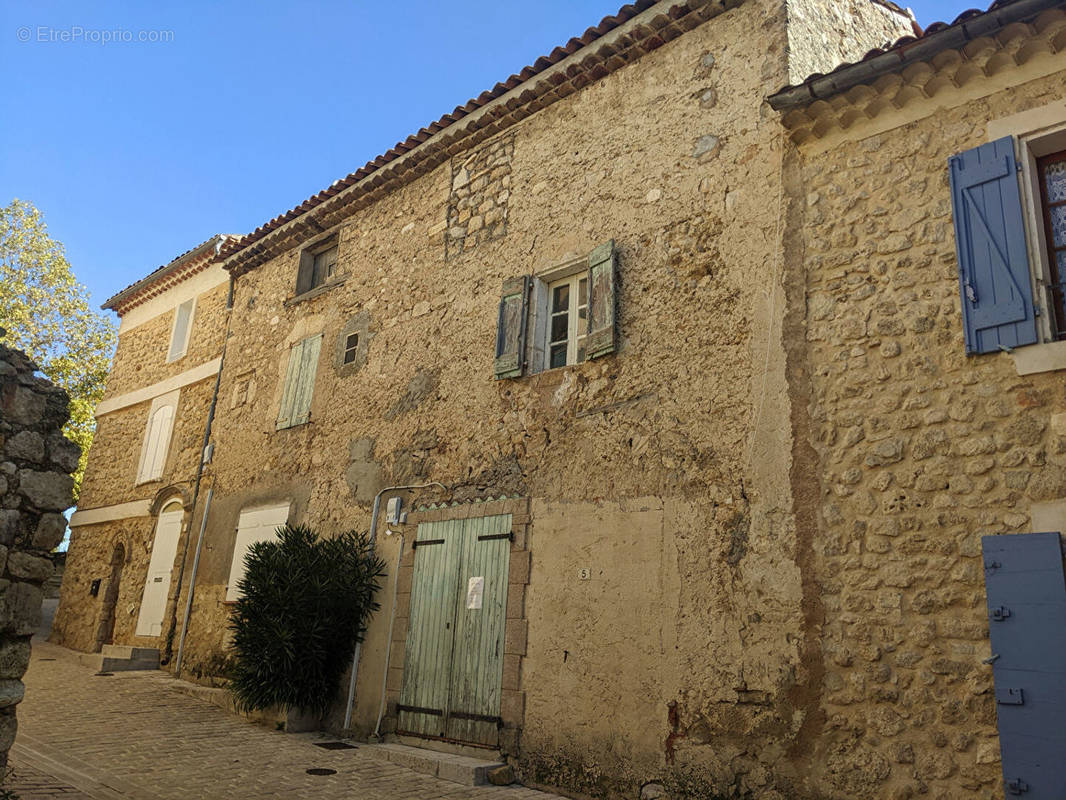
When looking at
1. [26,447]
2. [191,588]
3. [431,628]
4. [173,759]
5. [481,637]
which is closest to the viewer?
[26,447]

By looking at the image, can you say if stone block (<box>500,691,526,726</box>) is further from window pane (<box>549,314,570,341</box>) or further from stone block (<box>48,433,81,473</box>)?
Answer: stone block (<box>48,433,81,473</box>)

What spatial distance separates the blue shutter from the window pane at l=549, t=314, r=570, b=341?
11.3 ft

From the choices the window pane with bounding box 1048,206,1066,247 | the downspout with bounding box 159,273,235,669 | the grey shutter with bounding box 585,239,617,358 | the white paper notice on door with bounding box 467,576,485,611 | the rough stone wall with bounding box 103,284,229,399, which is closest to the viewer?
the window pane with bounding box 1048,206,1066,247

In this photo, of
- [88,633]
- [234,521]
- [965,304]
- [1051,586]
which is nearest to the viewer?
[1051,586]

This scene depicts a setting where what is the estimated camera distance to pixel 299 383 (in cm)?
1030

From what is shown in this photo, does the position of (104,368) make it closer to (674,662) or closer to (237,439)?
(237,439)

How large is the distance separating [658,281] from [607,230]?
0.87 m

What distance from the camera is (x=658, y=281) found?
660cm

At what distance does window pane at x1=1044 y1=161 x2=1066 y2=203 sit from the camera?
487cm

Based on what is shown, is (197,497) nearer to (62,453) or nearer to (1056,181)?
(62,453)

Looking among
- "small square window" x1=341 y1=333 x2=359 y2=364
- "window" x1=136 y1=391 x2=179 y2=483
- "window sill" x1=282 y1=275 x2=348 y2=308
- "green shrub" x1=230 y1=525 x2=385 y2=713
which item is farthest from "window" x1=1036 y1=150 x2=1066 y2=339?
"window" x1=136 y1=391 x2=179 y2=483

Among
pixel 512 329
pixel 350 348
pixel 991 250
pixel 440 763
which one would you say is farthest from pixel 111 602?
pixel 991 250

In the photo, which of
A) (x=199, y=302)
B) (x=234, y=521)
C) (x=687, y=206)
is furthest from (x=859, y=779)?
(x=199, y=302)

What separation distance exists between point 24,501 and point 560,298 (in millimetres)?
4781
